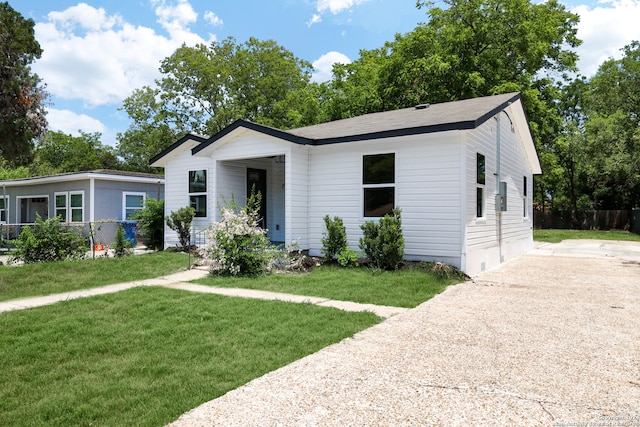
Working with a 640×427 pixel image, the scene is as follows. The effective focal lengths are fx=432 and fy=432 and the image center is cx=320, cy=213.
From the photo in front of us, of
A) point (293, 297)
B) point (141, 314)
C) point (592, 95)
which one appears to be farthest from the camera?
point (592, 95)

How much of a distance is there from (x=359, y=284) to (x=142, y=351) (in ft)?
13.7

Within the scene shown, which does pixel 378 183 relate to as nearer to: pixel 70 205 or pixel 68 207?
pixel 70 205

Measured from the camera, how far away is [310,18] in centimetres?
2408

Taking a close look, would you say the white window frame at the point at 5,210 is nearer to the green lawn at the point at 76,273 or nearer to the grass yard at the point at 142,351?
the green lawn at the point at 76,273

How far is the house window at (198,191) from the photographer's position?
12547 millimetres

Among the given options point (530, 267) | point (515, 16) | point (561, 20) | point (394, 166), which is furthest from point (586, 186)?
point (394, 166)

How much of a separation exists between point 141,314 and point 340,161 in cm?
595

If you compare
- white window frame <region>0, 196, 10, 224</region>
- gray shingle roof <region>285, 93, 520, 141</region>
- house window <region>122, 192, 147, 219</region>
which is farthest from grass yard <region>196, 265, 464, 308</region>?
white window frame <region>0, 196, 10, 224</region>

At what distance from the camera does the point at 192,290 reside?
23.7ft

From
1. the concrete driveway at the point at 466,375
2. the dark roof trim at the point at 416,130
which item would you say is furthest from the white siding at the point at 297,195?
the concrete driveway at the point at 466,375

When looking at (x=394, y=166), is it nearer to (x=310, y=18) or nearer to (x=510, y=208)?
(x=510, y=208)

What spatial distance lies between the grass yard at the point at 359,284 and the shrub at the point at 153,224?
6082 millimetres

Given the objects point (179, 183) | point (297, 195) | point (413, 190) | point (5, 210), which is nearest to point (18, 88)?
point (179, 183)

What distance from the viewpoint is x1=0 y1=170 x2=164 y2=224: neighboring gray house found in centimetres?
1661
